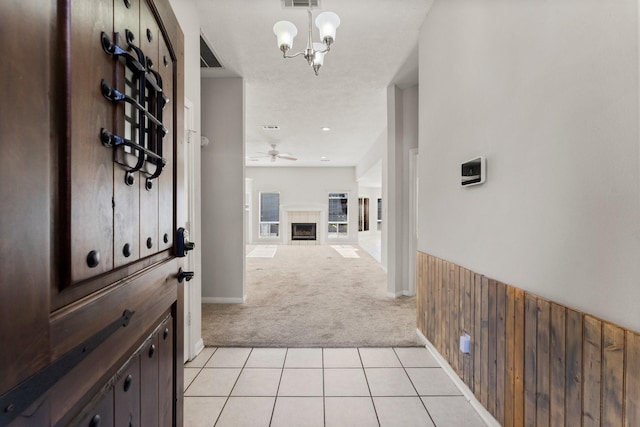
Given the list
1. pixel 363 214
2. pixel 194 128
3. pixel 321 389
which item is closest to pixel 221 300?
pixel 321 389

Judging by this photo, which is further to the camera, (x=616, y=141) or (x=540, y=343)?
(x=540, y=343)

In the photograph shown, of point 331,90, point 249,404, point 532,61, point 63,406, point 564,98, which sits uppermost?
point 331,90

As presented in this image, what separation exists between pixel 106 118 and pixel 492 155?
1695 mm

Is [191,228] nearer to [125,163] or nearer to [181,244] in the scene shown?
[181,244]

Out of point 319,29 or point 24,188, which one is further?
point 319,29

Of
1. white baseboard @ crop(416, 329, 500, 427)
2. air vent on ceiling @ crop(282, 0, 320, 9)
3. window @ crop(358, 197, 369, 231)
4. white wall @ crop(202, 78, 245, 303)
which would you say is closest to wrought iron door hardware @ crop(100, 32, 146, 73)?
air vent on ceiling @ crop(282, 0, 320, 9)

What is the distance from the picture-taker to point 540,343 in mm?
1250

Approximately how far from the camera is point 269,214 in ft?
34.1

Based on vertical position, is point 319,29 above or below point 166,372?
above

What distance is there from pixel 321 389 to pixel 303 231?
8.49m

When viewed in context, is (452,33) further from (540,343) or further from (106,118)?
(106,118)

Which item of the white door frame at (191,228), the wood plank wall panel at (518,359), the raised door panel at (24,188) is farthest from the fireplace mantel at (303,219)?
the raised door panel at (24,188)

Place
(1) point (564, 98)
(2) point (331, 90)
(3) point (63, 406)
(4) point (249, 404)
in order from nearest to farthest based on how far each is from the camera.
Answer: (3) point (63, 406) < (1) point (564, 98) < (4) point (249, 404) < (2) point (331, 90)

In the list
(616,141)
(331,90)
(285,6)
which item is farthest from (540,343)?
(331,90)
